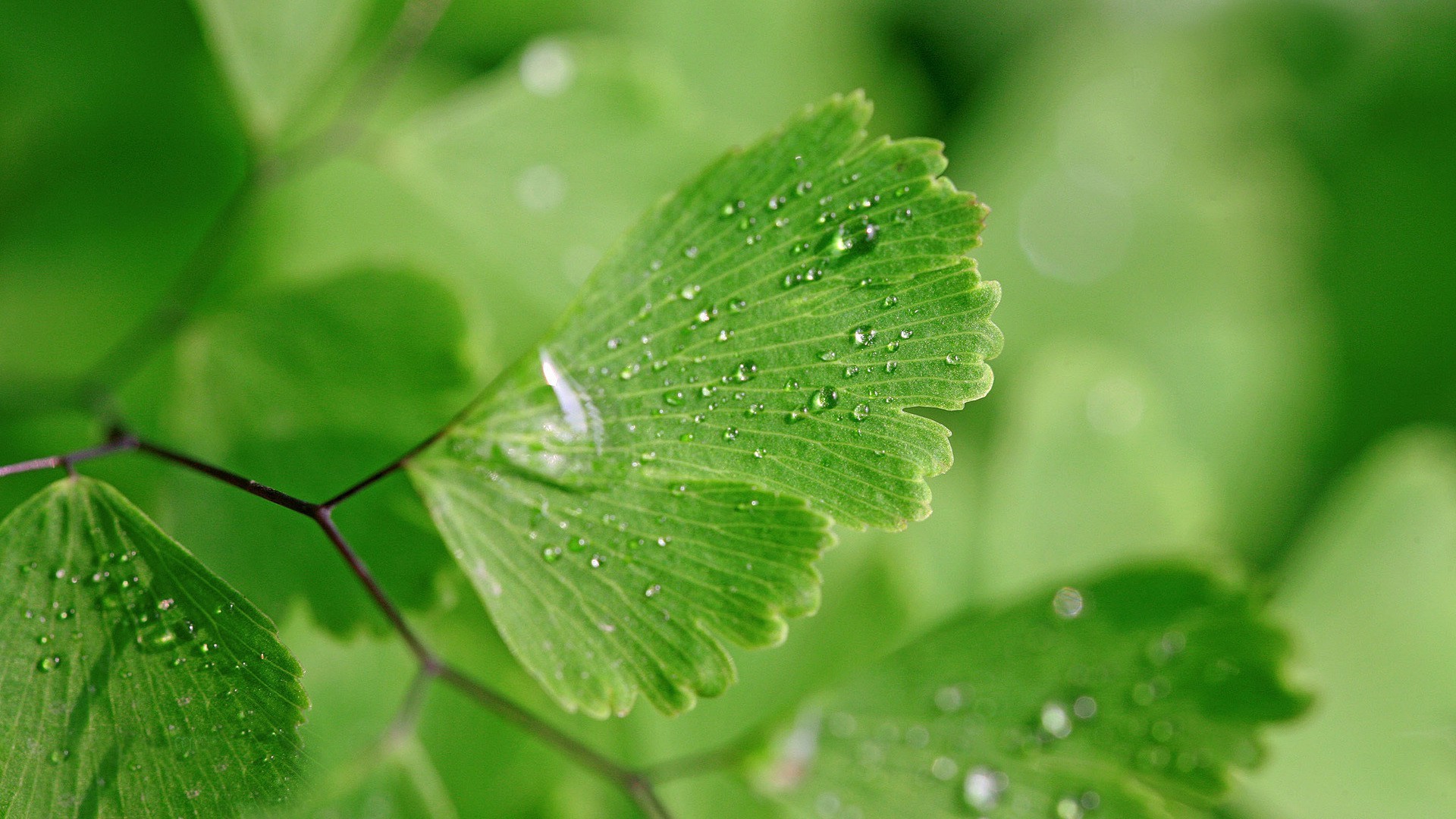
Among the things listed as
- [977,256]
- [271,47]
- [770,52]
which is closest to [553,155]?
[271,47]

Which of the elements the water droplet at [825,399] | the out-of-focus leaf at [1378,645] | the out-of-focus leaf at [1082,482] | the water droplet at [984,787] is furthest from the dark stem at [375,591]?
the out-of-focus leaf at [1378,645]

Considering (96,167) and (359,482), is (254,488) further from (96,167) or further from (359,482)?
(96,167)

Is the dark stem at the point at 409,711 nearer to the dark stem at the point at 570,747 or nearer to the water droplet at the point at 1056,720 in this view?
the dark stem at the point at 570,747

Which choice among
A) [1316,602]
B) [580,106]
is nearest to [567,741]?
[580,106]

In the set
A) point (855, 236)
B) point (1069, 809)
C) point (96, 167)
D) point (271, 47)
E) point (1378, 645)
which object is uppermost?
point (96, 167)

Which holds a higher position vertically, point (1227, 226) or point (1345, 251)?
point (1227, 226)

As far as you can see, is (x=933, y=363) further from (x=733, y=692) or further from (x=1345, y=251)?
(x=1345, y=251)
